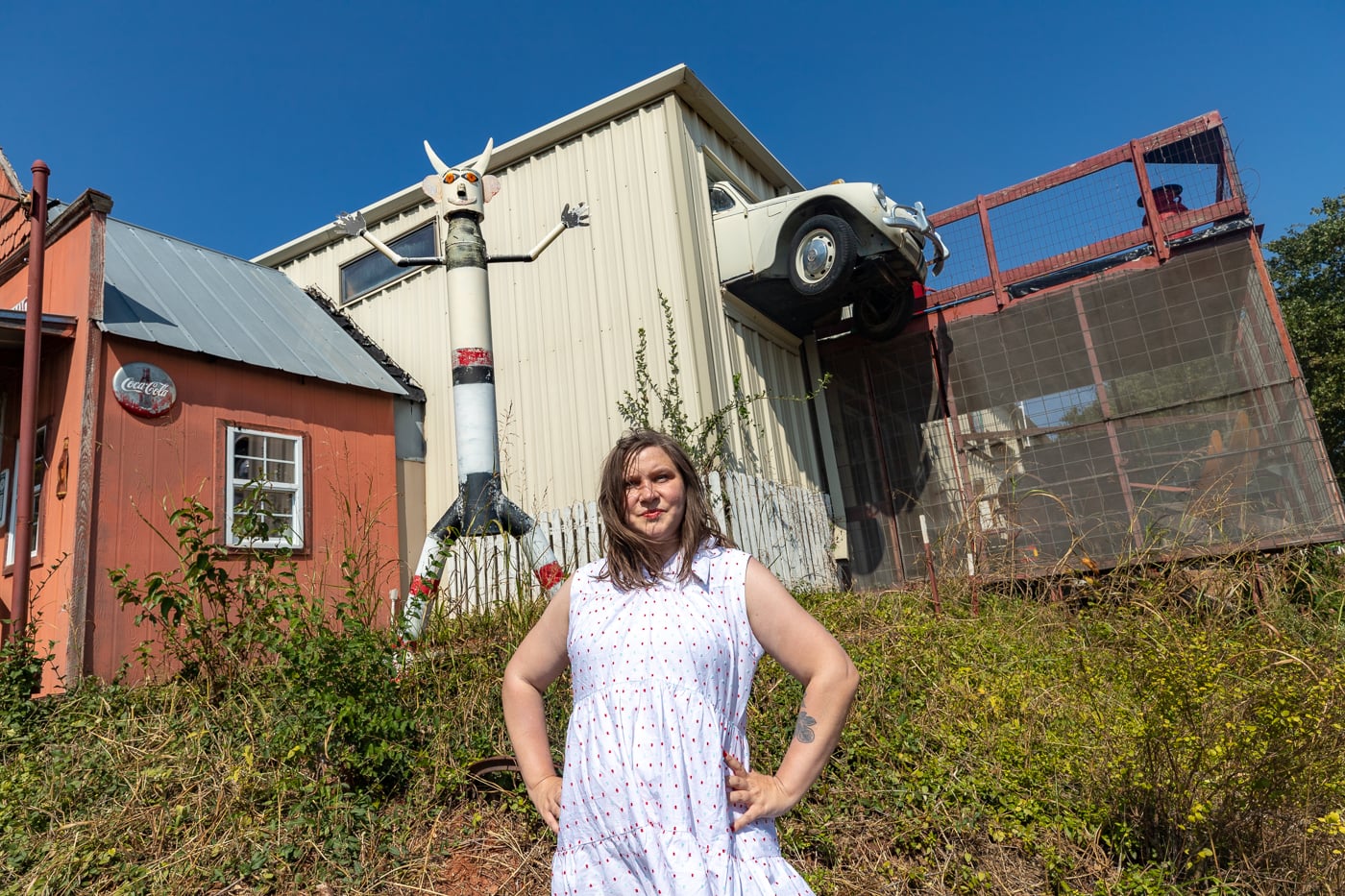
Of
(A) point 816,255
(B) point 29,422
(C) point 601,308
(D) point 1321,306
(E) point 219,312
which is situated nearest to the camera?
(B) point 29,422

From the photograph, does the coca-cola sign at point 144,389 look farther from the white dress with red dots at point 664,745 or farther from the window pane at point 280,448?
the white dress with red dots at point 664,745

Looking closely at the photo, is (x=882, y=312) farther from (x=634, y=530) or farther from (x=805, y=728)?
(x=805, y=728)

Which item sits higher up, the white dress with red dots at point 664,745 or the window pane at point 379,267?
the window pane at point 379,267

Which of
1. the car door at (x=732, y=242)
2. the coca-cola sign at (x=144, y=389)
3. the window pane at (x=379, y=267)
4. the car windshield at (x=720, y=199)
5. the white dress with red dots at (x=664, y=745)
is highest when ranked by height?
the window pane at (x=379, y=267)

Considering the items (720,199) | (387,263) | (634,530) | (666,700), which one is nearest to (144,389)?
(387,263)

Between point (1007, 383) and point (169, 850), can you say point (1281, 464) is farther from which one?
point (169, 850)

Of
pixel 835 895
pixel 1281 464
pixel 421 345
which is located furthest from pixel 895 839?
pixel 421 345

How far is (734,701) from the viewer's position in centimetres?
185

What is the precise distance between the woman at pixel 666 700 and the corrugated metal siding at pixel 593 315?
5.96 metres

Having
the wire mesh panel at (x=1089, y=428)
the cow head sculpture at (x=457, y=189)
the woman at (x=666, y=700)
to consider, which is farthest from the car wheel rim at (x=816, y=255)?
the woman at (x=666, y=700)

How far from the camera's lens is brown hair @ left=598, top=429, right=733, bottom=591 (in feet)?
6.43

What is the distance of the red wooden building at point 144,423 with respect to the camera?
6203mm

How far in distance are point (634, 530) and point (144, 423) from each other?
639cm

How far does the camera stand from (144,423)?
682cm
